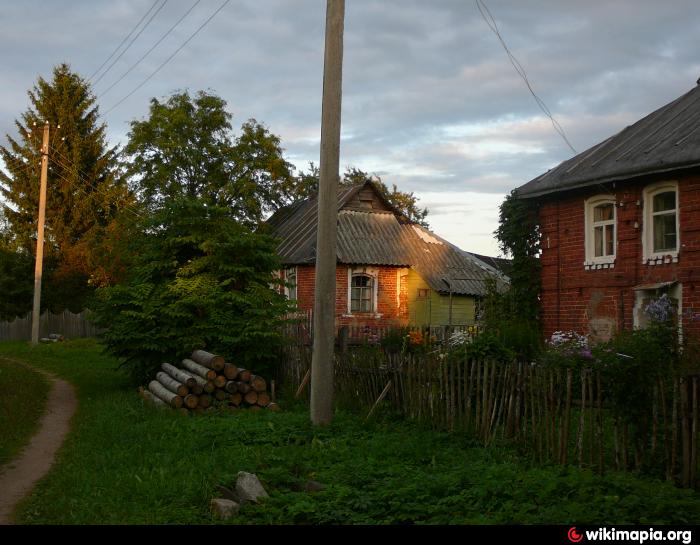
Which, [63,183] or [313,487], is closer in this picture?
[313,487]

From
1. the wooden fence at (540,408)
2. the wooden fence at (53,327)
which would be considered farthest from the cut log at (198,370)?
the wooden fence at (53,327)

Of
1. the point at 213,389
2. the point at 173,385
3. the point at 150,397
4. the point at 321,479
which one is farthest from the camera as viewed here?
the point at 150,397

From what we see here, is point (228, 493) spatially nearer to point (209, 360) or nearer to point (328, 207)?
point (328, 207)

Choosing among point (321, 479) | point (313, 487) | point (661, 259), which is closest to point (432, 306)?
point (661, 259)

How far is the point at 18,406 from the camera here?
1431cm

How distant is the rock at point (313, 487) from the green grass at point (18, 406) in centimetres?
457

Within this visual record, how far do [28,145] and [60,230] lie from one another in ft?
20.1

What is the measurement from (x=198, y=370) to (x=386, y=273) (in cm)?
1816

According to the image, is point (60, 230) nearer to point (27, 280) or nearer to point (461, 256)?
point (27, 280)

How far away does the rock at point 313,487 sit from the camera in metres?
7.20

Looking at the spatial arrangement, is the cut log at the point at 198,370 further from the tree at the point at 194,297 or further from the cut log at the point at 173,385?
the tree at the point at 194,297

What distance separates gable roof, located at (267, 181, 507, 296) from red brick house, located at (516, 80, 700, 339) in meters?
11.6

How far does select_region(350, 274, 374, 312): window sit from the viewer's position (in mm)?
31531

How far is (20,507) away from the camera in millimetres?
7406
